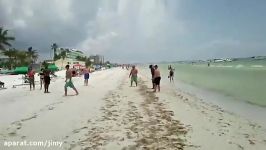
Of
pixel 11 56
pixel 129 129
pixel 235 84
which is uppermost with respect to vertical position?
pixel 11 56

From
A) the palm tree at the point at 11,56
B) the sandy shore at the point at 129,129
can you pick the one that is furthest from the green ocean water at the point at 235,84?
the palm tree at the point at 11,56

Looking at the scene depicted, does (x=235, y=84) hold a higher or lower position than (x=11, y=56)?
lower

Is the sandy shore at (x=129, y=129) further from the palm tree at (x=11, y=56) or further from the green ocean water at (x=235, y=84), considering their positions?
the palm tree at (x=11, y=56)

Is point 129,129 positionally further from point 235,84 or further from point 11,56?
point 11,56

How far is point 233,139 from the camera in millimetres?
9258

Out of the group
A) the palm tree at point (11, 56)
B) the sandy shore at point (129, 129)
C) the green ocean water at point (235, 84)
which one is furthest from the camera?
the palm tree at point (11, 56)

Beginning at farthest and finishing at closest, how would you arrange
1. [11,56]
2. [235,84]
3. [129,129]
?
[11,56], [235,84], [129,129]

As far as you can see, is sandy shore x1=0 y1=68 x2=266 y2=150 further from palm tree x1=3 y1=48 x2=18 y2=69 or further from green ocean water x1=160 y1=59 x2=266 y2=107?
palm tree x1=3 y1=48 x2=18 y2=69

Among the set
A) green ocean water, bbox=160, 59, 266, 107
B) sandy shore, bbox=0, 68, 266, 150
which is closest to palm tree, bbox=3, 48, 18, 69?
green ocean water, bbox=160, 59, 266, 107

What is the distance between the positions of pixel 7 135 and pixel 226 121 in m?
6.85

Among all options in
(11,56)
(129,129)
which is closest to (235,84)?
(129,129)

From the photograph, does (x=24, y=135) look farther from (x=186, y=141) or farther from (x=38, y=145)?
(x=186, y=141)

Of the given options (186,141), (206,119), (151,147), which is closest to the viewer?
(151,147)

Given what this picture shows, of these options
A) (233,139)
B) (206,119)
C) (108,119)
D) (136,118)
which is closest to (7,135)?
(108,119)
